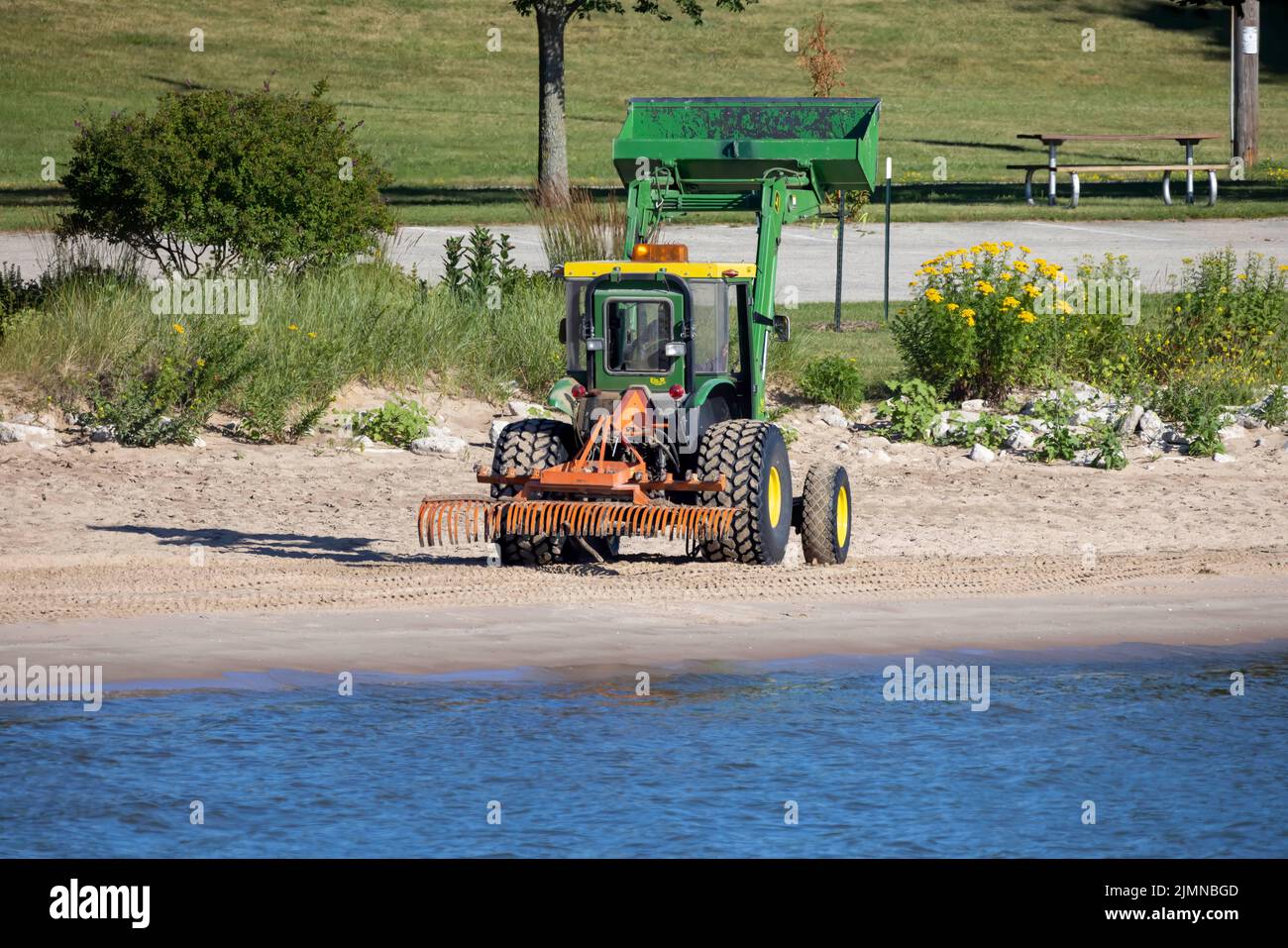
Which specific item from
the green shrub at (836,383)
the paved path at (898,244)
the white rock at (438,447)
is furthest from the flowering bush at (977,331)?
the paved path at (898,244)

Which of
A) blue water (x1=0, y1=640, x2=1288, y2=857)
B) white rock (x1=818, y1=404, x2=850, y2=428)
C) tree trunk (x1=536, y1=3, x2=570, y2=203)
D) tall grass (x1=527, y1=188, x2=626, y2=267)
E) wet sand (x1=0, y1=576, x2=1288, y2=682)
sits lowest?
blue water (x1=0, y1=640, x2=1288, y2=857)

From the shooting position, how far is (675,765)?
8.91 metres

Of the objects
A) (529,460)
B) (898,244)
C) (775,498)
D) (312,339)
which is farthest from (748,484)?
(898,244)

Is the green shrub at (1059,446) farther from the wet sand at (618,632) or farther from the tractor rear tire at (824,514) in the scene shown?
the wet sand at (618,632)

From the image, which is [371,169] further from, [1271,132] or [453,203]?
[1271,132]

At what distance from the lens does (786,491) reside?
1205cm

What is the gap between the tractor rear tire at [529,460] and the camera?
38.4 ft

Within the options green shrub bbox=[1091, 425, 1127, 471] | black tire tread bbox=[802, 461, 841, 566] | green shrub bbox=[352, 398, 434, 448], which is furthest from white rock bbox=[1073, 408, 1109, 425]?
green shrub bbox=[352, 398, 434, 448]

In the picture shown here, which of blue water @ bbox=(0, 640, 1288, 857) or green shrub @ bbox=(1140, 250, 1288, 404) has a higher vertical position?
Result: green shrub @ bbox=(1140, 250, 1288, 404)

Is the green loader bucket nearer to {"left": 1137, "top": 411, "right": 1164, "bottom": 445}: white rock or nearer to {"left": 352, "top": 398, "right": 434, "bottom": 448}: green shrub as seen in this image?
{"left": 352, "top": 398, "right": 434, "bottom": 448}: green shrub

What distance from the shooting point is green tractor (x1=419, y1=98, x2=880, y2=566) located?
37.2ft

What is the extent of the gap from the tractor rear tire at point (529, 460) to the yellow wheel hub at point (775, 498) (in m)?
1.26

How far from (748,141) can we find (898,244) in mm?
14926
